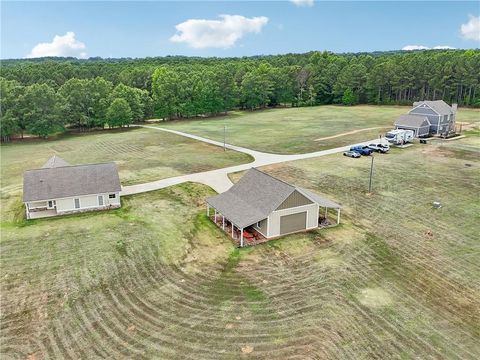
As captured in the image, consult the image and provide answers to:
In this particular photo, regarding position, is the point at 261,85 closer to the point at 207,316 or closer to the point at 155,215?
the point at 155,215

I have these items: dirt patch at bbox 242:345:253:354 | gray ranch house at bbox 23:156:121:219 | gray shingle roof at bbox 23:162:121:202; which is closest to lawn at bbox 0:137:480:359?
dirt patch at bbox 242:345:253:354

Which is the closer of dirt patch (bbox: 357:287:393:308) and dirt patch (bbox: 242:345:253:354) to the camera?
dirt patch (bbox: 242:345:253:354)

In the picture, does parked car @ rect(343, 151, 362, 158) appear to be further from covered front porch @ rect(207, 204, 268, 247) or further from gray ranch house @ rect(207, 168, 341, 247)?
covered front porch @ rect(207, 204, 268, 247)


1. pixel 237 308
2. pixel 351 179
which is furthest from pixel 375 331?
pixel 351 179

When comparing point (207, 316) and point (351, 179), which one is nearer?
Answer: point (207, 316)

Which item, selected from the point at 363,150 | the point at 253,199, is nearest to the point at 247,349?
the point at 253,199

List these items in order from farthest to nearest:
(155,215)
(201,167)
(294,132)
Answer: (294,132), (201,167), (155,215)

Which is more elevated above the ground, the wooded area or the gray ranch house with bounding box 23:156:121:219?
the wooded area
